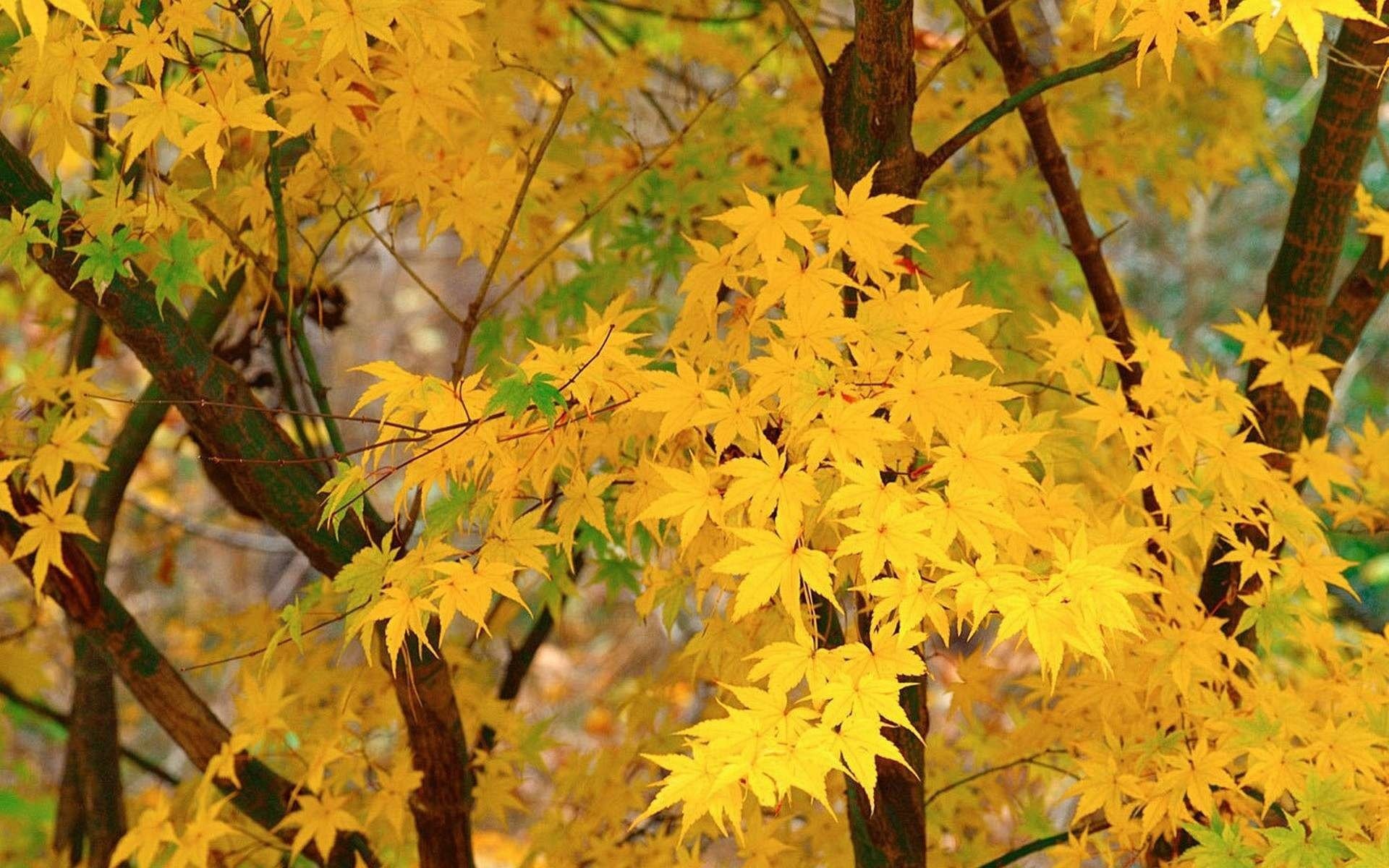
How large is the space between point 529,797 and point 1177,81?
4166mm

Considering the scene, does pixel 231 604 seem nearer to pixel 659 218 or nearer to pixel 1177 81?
pixel 659 218

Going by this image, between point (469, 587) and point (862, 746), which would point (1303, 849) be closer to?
point (862, 746)

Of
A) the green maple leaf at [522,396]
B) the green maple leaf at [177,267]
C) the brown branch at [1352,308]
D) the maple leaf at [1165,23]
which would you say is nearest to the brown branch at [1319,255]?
the brown branch at [1352,308]

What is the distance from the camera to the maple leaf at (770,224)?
140cm

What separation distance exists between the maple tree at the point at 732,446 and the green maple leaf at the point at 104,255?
0.4 inches

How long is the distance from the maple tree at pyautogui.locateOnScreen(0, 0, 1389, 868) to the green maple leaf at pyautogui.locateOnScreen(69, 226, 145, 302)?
0.01m

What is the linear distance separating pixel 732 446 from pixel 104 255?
727mm

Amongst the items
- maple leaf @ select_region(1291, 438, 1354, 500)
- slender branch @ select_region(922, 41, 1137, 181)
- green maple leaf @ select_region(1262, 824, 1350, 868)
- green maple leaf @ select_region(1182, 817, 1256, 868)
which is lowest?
green maple leaf @ select_region(1262, 824, 1350, 868)

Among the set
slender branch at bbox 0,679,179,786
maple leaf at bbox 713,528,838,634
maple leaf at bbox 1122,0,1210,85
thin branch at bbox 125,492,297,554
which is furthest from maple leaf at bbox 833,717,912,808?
thin branch at bbox 125,492,297,554

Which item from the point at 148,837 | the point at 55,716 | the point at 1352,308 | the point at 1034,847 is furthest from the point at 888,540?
the point at 55,716

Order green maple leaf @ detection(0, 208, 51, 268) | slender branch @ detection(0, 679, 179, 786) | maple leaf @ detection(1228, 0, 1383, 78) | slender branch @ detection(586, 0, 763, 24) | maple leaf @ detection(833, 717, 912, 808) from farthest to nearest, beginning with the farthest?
1. slender branch @ detection(0, 679, 179, 786)
2. slender branch @ detection(586, 0, 763, 24)
3. green maple leaf @ detection(0, 208, 51, 268)
4. maple leaf @ detection(833, 717, 912, 808)
5. maple leaf @ detection(1228, 0, 1383, 78)

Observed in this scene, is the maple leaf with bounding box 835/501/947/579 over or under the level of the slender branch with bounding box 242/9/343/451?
under

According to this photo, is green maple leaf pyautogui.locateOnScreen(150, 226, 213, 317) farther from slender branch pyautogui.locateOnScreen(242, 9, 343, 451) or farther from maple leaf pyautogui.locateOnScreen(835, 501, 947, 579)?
maple leaf pyautogui.locateOnScreen(835, 501, 947, 579)

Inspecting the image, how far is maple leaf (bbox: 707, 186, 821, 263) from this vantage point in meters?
1.40
